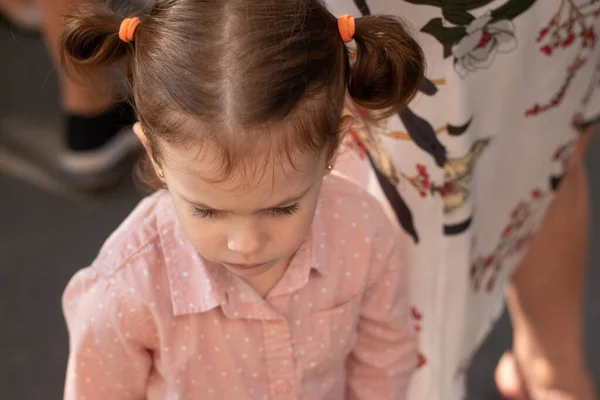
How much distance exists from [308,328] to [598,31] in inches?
17.3

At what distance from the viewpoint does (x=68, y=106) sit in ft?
5.60

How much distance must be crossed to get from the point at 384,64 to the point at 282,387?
1.15 feet

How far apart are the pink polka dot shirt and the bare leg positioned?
335mm

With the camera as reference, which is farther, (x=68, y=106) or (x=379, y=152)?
(x=68, y=106)

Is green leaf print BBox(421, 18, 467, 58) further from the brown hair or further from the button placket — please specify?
the button placket

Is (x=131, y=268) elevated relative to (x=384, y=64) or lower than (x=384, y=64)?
lower

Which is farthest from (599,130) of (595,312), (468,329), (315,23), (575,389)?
(315,23)

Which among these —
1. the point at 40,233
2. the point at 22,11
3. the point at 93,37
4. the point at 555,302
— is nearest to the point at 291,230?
the point at 93,37

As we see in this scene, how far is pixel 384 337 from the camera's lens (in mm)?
941

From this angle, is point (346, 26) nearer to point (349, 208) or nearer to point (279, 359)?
point (349, 208)

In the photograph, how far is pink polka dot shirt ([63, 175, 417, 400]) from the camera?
80cm

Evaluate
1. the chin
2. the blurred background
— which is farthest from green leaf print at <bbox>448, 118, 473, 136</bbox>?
the blurred background

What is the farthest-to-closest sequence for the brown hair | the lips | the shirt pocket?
the shirt pocket < the lips < the brown hair

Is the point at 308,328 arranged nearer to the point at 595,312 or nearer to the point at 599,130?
the point at 595,312
